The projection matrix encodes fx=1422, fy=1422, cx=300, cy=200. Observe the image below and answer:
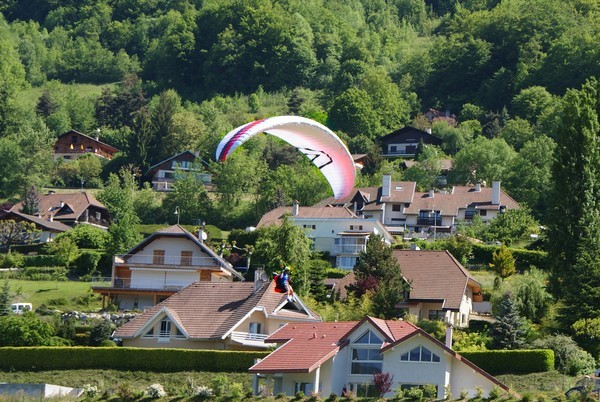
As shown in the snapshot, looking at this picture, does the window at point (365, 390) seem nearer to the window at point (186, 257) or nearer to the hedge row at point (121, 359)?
the hedge row at point (121, 359)

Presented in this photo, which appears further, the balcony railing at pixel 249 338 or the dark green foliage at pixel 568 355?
the balcony railing at pixel 249 338

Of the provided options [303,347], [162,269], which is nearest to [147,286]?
[162,269]

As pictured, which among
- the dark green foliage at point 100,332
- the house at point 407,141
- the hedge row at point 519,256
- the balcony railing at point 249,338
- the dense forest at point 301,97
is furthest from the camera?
the house at point 407,141

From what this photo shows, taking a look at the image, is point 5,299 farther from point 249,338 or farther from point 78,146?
point 78,146

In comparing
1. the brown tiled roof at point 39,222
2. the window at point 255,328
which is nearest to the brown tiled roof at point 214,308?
the window at point 255,328

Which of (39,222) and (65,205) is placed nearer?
(39,222)

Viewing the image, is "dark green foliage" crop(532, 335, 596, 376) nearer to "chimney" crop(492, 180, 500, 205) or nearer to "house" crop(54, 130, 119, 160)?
"chimney" crop(492, 180, 500, 205)

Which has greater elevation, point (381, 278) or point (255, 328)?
point (381, 278)
